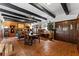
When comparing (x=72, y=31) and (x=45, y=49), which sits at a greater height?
(x=72, y=31)

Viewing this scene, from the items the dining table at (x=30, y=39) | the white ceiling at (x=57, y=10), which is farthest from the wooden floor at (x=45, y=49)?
the white ceiling at (x=57, y=10)

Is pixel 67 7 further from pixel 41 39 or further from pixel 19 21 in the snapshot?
pixel 19 21

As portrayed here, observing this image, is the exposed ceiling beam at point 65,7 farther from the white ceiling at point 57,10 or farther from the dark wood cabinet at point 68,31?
the dark wood cabinet at point 68,31

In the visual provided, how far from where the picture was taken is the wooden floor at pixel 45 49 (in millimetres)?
2609

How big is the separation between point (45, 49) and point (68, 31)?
27.4 inches

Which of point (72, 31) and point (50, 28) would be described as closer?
point (72, 31)

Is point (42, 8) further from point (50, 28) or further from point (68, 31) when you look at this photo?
point (68, 31)

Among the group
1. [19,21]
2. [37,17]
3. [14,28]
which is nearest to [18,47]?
[14,28]

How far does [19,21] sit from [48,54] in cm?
106

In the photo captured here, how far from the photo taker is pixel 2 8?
2535mm

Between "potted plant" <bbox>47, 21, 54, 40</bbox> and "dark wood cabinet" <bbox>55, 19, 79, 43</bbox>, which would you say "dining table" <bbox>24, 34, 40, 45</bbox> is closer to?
"potted plant" <bbox>47, 21, 54, 40</bbox>

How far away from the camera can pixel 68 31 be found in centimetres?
262

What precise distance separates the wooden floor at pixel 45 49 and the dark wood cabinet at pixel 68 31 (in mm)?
143

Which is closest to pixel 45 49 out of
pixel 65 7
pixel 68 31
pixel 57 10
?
pixel 68 31
